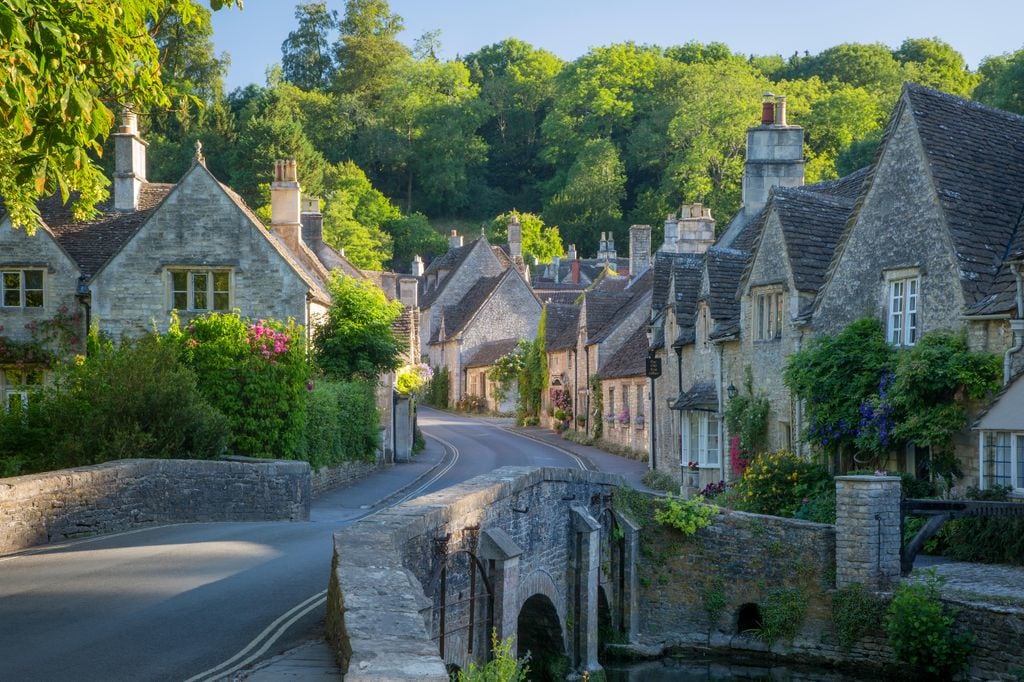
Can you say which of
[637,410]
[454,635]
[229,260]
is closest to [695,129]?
[637,410]

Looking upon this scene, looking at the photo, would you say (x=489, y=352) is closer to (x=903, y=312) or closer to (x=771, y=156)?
(x=771, y=156)

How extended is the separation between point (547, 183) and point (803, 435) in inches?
3694

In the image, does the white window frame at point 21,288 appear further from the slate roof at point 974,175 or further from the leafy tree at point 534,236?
the leafy tree at point 534,236

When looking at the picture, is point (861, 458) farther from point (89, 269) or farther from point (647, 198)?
point (647, 198)

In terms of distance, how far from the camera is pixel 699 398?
33.2 meters

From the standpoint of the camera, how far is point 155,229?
35.6 meters

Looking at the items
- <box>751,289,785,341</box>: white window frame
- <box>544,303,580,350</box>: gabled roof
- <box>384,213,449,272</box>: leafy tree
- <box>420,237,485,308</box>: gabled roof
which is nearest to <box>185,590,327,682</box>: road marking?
<box>751,289,785,341</box>: white window frame

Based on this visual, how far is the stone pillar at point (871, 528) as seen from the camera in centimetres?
2116

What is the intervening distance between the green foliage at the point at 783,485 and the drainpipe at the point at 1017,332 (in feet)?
16.3

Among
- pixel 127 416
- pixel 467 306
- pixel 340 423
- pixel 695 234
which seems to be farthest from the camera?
pixel 467 306

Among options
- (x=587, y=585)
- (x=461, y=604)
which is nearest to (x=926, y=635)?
(x=587, y=585)

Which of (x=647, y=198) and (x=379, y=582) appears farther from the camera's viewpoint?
(x=647, y=198)

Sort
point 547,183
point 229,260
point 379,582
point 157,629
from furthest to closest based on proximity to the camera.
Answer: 1. point 547,183
2. point 229,260
3. point 157,629
4. point 379,582

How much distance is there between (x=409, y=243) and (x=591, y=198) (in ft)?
55.6
